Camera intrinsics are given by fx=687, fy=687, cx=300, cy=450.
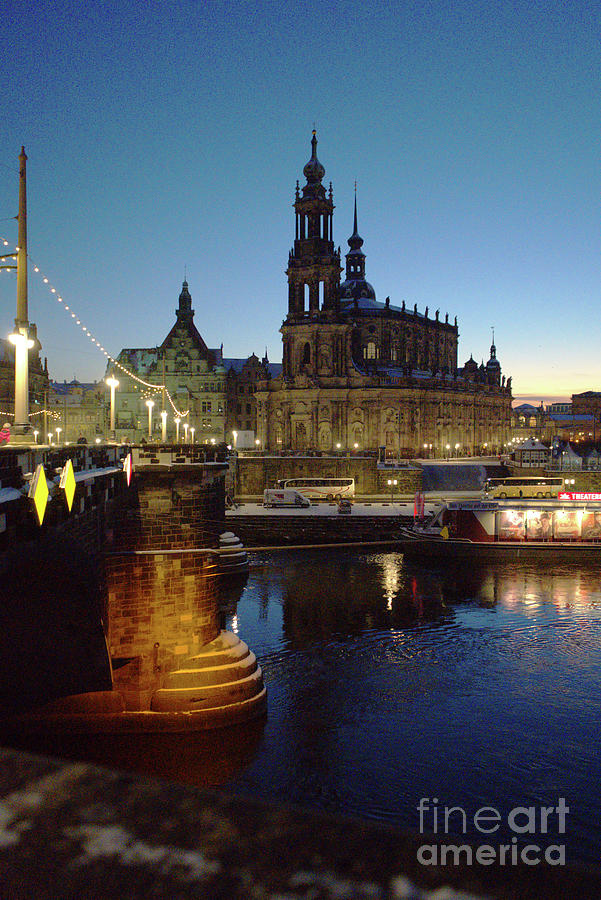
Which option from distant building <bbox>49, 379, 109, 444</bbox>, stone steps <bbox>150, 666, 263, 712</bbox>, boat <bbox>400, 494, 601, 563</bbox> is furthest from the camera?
distant building <bbox>49, 379, 109, 444</bbox>

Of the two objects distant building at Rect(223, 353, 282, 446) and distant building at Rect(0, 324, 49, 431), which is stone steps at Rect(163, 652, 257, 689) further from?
distant building at Rect(223, 353, 282, 446)

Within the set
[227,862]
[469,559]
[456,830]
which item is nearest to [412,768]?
[456,830]

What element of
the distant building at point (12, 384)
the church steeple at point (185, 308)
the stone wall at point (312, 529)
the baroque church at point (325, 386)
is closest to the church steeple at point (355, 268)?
the baroque church at point (325, 386)

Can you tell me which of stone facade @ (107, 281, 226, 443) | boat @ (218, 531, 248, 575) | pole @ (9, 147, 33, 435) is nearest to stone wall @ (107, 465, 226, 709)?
pole @ (9, 147, 33, 435)

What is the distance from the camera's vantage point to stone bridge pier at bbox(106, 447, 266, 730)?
2070cm

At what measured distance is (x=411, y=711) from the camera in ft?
78.8

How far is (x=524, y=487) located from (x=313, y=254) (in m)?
46.8

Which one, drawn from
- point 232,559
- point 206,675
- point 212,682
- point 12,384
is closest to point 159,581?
point 206,675

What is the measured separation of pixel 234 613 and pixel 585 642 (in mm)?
17465

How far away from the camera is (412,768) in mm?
20188

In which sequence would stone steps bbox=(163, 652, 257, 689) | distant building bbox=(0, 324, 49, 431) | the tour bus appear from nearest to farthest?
stone steps bbox=(163, 652, 257, 689) → the tour bus → distant building bbox=(0, 324, 49, 431)

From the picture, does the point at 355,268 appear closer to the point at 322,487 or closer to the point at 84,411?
the point at 84,411

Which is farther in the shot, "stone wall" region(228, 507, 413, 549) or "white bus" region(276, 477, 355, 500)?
"white bus" region(276, 477, 355, 500)

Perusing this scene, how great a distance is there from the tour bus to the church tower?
38.3m
